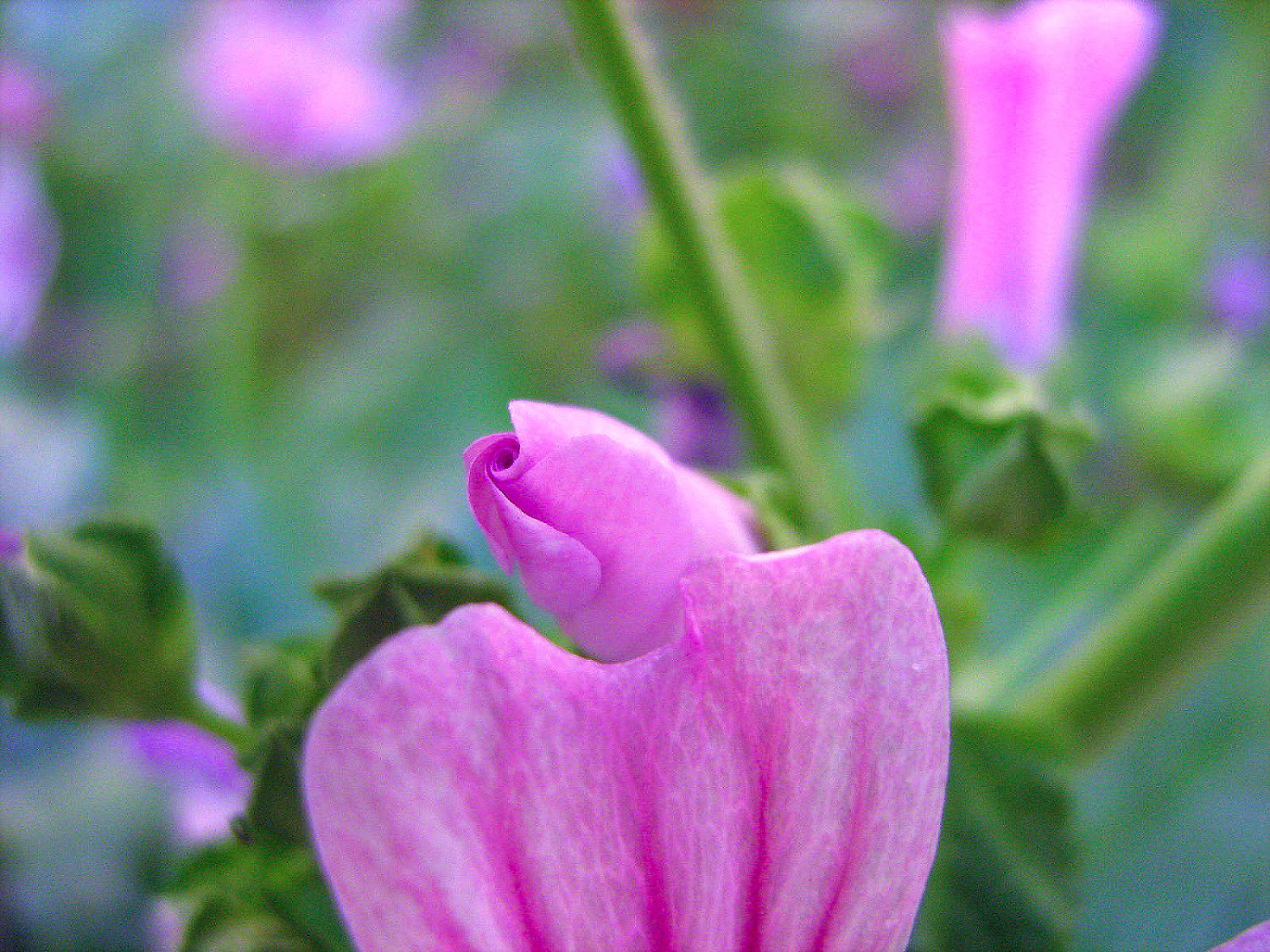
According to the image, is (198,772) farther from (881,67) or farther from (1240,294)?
(881,67)

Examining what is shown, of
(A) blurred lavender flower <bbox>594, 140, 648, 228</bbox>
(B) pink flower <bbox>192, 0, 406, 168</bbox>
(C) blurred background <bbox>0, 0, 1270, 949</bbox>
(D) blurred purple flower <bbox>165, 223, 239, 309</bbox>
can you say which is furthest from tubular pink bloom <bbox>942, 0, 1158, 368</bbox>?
(B) pink flower <bbox>192, 0, 406, 168</bbox>

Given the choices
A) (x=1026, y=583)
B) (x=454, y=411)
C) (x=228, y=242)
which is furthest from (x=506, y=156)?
(x=1026, y=583)

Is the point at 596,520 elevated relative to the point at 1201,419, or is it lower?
elevated

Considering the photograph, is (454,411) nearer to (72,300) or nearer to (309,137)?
(72,300)

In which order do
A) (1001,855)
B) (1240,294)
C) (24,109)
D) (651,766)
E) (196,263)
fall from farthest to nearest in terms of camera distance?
(196,263)
(24,109)
(1240,294)
(1001,855)
(651,766)

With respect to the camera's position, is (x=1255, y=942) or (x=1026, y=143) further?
(x=1026, y=143)

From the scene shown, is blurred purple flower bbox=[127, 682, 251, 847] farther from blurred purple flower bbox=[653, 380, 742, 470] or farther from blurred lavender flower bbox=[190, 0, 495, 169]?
blurred lavender flower bbox=[190, 0, 495, 169]

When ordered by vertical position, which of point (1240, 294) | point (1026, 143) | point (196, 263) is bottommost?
point (1240, 294)

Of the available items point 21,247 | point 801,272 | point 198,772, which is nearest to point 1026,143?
point 801,272
